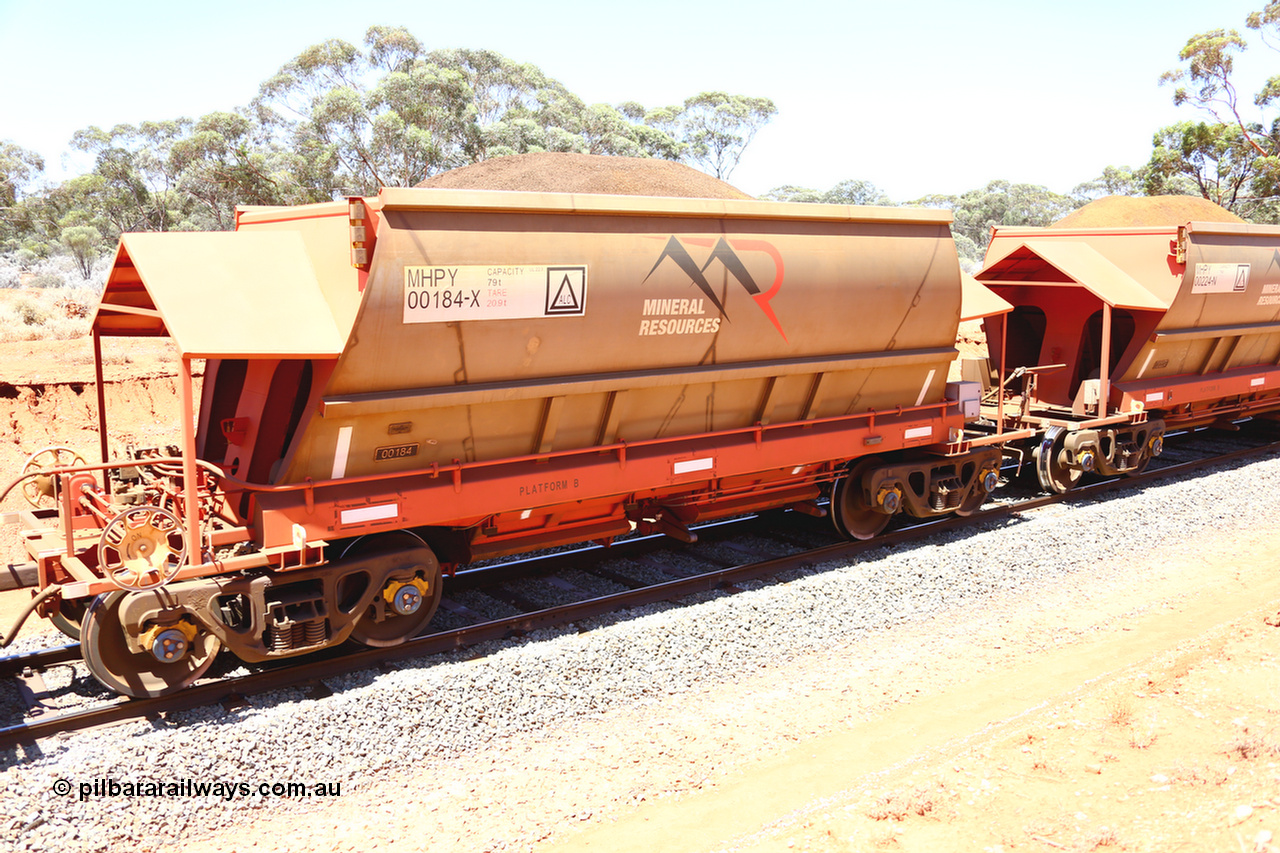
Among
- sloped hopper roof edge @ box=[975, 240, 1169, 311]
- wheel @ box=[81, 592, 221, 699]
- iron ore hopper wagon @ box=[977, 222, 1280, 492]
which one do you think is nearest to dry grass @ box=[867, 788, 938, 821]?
wheel @ box=[81, 592, 221, 699]

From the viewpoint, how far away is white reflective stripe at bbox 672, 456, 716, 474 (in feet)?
29.8

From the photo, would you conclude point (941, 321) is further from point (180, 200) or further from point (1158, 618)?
point (180, 200)

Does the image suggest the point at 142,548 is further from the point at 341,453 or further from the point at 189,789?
the point at 189,789

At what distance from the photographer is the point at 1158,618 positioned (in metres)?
9.13

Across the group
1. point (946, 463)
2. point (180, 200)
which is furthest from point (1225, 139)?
point (180, 200)

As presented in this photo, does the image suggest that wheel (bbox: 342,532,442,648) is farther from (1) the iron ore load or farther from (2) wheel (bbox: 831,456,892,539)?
(2) wheel (bbox: 831,456,892,539)

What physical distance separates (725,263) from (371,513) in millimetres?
3967

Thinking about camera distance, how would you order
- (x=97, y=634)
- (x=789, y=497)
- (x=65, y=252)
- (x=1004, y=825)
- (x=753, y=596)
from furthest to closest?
(x=65, y=252), (x=789, y=497), (x=753, y=596), (x=97, y=634), (x=1004, y=825)

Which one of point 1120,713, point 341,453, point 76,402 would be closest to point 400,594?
point 341,453

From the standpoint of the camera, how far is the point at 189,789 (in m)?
5.87

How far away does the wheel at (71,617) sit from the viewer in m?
7.04

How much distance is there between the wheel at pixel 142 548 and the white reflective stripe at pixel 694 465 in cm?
445

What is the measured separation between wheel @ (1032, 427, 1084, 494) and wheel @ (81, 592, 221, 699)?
10.9 meters

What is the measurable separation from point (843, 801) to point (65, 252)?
5077 centimetres
